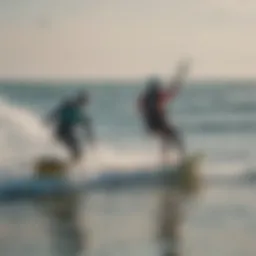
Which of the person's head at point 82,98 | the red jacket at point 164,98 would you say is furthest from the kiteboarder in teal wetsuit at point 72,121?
the red jacket at point 164,98

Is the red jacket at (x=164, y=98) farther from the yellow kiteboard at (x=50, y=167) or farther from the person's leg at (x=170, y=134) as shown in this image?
the yellow kiteboard at (x=50, y=167)

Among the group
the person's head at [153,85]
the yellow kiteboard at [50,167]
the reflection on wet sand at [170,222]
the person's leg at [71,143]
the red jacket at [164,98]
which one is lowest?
the reflection on wet sand at [170,222]

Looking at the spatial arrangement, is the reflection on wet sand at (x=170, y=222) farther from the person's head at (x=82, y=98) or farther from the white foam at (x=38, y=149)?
the person's head at (x=82, y=98)

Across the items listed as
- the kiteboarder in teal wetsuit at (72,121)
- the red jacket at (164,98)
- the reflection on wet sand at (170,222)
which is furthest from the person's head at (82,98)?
the reflection on wet sand at (170,222)

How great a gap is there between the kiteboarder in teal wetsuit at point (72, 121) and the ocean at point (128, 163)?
1 centimetres

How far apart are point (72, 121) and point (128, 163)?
0.14 meters

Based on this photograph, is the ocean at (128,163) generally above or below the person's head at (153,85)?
below

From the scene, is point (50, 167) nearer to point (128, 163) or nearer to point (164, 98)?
point (128, 163)

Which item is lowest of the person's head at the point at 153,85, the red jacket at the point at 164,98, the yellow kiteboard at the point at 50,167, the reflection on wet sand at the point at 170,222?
the reflection on wet sand at the point at 170,222

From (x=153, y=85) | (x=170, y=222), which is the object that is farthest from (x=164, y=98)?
(x=170, y=222)

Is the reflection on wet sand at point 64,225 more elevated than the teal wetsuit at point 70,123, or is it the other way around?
the teal wetsuit at point 70,123

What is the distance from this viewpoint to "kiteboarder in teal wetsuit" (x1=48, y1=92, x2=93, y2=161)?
4.33 feet

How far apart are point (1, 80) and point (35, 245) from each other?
12.8 inches

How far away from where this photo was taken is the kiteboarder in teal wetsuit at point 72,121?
4.33 feet
